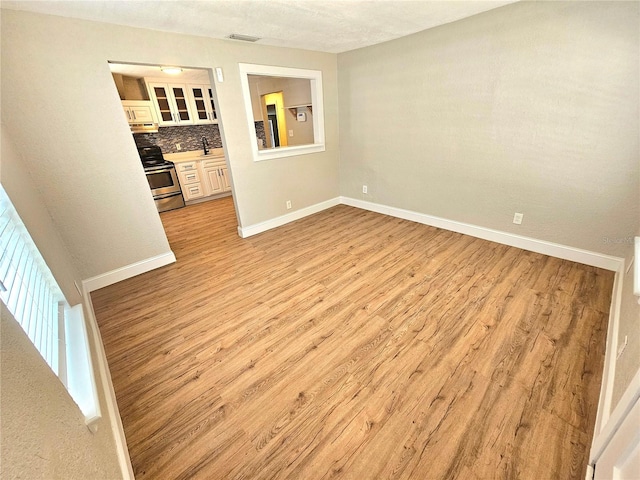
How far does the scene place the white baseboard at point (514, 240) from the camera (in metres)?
2.50

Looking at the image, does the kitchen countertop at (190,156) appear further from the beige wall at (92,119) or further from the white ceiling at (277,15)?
the white ceiling at (277,15)

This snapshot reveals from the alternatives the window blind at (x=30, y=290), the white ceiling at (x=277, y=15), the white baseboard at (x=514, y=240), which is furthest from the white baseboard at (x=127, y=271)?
the white baseboard at (x=514, y=240)

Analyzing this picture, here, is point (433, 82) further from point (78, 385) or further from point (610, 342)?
point (78, 385)

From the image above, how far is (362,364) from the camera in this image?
1.72m

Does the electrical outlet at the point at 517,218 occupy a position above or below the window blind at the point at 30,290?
below

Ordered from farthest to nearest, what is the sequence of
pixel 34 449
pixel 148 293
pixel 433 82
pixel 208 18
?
pixel 433 82
pixel 148 293
pixel 208 18
pixel 34 449

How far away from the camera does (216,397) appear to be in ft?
5.15

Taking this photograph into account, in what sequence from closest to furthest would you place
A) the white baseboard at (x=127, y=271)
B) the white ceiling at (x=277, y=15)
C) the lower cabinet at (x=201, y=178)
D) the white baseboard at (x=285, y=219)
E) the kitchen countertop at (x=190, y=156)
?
1. the white ceiling at (x=277, y=15)
2. the white baseboard at (x=127, y=271)
3. the white baseboard at (x=285, y=219)
4. the lower cabinet at (x=201, y=178)
5. the kitchen countertop at (x=190, y=156)

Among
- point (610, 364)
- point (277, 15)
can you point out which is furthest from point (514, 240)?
point (277, 15)

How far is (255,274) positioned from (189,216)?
8.15 ft

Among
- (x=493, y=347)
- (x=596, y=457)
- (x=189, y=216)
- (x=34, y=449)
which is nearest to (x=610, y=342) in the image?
(x=493, y=347)

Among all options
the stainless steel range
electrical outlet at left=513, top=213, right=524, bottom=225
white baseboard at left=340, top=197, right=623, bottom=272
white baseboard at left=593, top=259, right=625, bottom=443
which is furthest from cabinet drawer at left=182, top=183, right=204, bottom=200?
white baseboard at left=593, top=259, right=625, bottom=443

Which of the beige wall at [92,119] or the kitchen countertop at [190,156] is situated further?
the kitchen countertop at [190,156]

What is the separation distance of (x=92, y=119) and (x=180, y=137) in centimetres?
339
